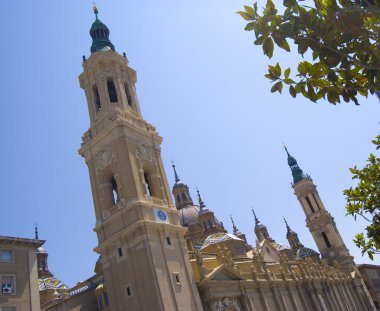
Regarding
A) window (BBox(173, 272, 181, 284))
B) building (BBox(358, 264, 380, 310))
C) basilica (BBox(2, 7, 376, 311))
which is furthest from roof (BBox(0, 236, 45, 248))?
building (BBox(358, 264, 380, 310))

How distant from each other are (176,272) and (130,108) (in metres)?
14.4

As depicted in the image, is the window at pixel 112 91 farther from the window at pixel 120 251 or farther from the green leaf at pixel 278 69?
the green leaf at pixel 278 69

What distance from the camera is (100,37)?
39156mm

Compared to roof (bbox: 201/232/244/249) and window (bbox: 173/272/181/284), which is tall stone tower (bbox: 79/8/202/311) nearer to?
window (bbox: 173/272/181/284)

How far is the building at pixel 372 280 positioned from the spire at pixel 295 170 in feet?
74.3

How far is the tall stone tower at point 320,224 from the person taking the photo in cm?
7088

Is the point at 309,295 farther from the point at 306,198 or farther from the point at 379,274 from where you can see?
the point at 379,274

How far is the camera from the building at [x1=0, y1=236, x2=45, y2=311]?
86.5 feet

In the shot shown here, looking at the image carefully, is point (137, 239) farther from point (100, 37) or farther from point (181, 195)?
point (181, 195)

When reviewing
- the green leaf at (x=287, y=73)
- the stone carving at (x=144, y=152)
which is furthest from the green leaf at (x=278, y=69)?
the stone carving at (x=144, y=152)

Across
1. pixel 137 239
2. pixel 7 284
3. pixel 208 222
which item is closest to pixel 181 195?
pixel 208 222

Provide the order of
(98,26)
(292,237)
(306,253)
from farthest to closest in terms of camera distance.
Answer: (292,237) < (306,253) < (98,26)

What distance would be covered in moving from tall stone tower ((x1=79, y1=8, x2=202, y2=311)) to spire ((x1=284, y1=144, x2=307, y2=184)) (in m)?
48.1

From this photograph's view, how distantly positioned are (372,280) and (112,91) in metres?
69.9
